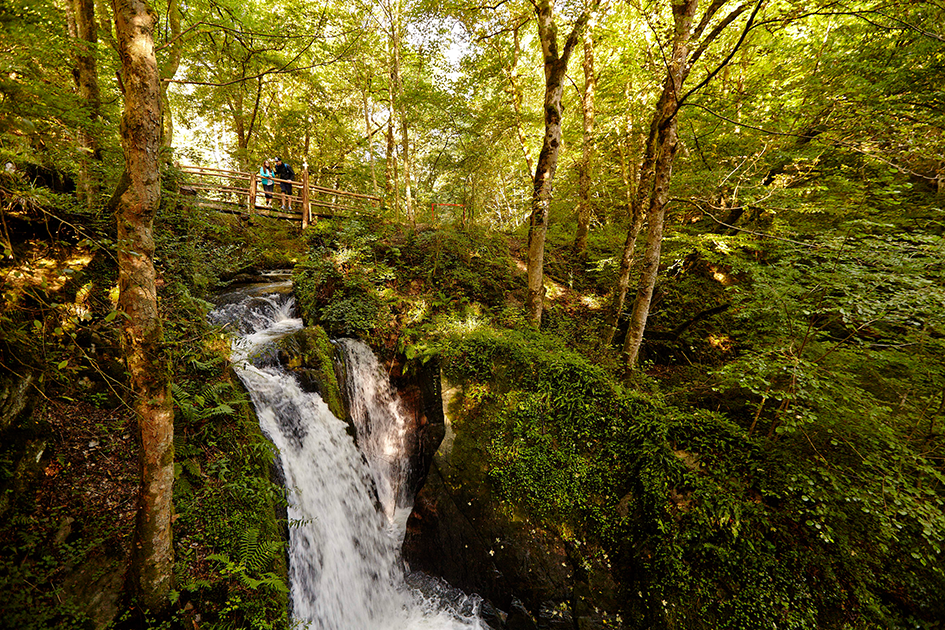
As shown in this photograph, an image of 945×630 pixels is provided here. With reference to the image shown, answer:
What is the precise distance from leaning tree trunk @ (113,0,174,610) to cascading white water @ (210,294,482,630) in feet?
5.72

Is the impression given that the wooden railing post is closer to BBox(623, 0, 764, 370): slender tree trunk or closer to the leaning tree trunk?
the leaning tree trunk

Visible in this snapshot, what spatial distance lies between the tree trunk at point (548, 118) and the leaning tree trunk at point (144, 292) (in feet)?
18.9

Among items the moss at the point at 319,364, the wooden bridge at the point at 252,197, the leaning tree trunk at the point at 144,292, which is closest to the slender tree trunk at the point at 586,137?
the wooden bridge at the point at 252,197

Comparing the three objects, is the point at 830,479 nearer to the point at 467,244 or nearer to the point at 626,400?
the point at 626,400

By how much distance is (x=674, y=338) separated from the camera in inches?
321

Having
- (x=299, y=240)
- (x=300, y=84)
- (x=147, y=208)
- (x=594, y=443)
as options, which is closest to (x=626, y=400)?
(x=594, y=443)

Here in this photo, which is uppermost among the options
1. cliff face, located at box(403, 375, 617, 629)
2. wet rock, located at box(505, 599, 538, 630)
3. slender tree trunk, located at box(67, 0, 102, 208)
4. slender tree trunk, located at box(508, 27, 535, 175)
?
slender tree trunk, located at box(508, 27, 535, 175)

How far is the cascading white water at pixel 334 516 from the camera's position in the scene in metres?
4.66

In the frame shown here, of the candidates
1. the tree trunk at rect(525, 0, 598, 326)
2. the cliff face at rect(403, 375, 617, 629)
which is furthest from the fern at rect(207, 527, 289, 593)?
the tree trunk at rect(525, 0, 598, 326)

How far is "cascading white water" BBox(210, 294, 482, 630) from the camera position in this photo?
4.66 metres

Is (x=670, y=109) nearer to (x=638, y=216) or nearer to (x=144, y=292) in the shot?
(x=638, y=216)

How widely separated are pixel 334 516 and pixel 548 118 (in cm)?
807

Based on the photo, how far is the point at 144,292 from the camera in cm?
252

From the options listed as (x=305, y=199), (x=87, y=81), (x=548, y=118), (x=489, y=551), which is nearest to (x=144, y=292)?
(x=489, y=551)
